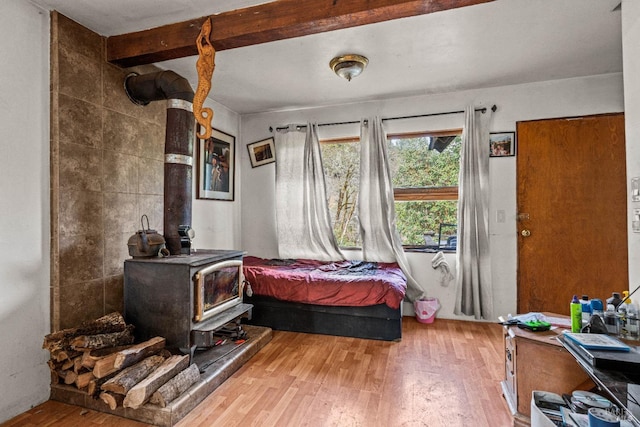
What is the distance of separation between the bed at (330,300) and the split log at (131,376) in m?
0.95

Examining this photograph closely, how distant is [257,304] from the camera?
3.04 metres

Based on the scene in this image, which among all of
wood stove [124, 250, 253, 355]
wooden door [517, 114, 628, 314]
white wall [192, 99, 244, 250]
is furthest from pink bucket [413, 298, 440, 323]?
white wall [192, 99, 244, 250]

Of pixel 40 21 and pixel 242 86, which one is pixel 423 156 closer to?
pixel 242 86

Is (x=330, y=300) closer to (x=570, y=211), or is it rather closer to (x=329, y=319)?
(x=329, y=319)

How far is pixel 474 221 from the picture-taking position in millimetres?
3172

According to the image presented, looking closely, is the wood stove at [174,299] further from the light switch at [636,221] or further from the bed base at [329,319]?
the light switch at [636,221]

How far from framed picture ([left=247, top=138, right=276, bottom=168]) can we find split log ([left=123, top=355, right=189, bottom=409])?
103 inches

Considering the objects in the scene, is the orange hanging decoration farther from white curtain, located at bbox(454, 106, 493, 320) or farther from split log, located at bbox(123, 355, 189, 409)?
white curtain, located at bbox(454, 106, 493, 320)

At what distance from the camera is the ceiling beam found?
1.70 m

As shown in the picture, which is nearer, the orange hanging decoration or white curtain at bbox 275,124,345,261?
the orange hanging decoration

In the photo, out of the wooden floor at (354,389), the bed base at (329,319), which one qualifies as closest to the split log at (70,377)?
the wooden floor at (354,389)

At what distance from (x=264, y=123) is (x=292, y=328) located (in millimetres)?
2553

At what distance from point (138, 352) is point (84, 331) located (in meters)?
0.40

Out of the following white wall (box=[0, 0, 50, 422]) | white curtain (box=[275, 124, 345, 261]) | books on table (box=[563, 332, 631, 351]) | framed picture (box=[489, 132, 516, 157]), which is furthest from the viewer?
white curtain (box=[275, 124, 345, 261])
